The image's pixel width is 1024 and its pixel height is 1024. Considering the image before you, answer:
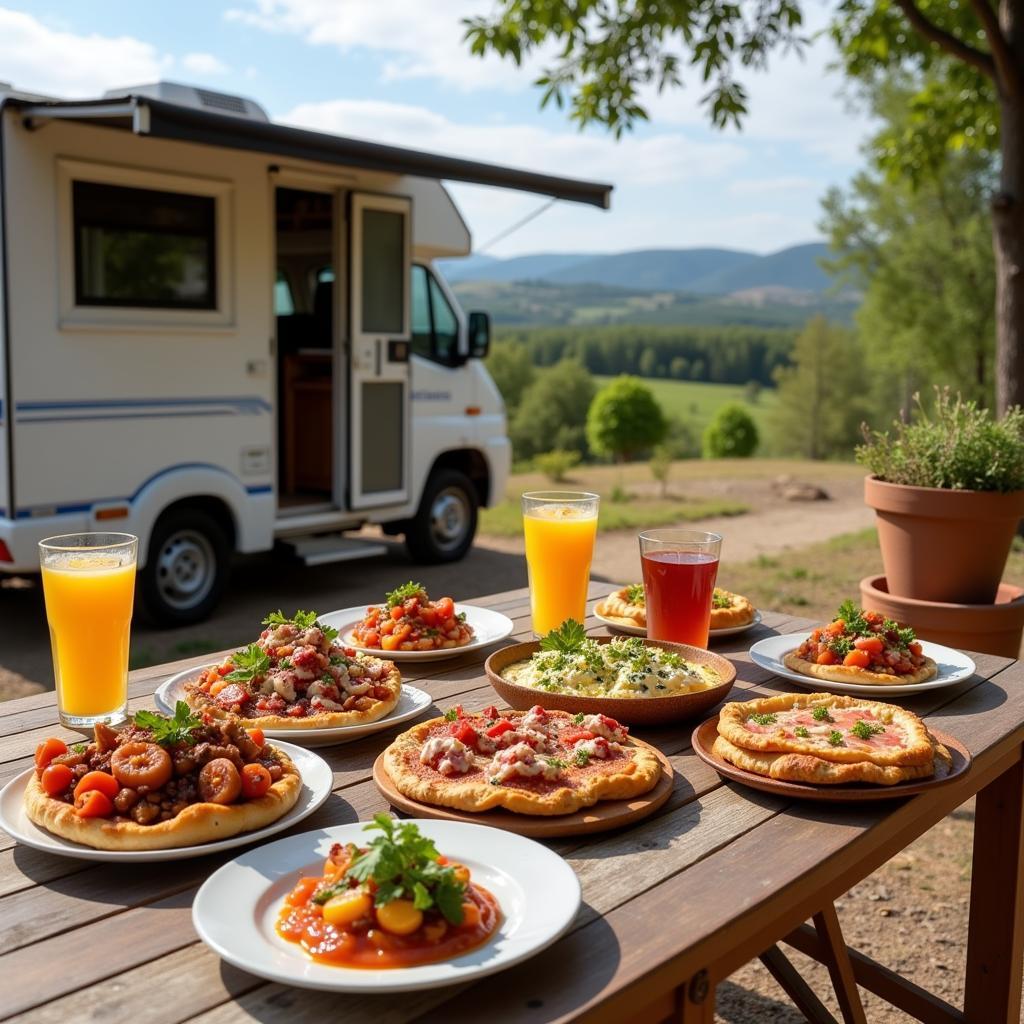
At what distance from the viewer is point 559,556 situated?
8.11 ft

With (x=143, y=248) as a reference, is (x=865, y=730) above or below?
below

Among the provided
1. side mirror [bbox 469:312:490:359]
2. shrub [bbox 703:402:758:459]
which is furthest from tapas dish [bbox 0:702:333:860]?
shrub [bbox 703:402:758:459]

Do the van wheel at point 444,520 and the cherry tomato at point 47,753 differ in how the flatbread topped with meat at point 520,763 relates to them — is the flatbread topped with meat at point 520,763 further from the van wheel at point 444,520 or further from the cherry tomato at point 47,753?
the van wheel at point 444,520

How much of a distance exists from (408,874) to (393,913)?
0.04m

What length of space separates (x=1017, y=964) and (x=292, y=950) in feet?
6.24

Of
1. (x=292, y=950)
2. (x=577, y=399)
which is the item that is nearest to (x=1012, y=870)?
(x=292, y=950)

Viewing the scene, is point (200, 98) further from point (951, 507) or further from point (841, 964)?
point (841, 964)

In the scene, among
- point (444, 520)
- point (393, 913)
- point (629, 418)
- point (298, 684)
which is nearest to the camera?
point (393, 913)

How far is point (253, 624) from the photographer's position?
688 centimetres

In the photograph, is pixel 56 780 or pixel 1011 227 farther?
pixel 1011 227

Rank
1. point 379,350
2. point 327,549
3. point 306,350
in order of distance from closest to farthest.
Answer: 1. point 327,549
2. point 379,350
3. point 306,350

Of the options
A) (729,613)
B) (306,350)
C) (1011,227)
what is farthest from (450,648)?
(306,350)

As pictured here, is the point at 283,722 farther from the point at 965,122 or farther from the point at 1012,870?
the point at 965,122

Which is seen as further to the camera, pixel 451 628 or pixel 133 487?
pixel 133 487
